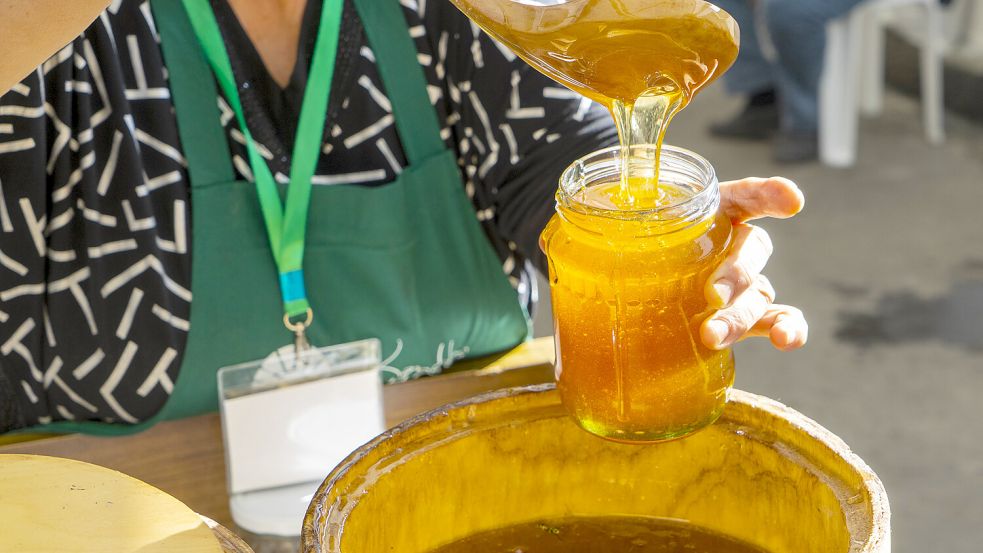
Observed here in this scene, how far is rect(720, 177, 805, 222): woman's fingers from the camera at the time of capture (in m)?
0.74

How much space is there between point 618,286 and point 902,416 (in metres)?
1.70

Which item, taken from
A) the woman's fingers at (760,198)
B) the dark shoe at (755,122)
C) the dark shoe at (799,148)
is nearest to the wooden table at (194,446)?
the woman's fingers at (760,198)

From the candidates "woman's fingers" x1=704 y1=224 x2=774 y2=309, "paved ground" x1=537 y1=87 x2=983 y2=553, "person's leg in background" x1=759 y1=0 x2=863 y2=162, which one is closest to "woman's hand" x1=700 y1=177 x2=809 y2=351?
"woman's fingers" x1=704 y1=224 x2=774 y2=309

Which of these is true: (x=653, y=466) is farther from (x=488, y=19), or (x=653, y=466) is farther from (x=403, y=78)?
(x=403, y=78)

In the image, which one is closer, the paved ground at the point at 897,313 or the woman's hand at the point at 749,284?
the woman's hand at the point at 749,284

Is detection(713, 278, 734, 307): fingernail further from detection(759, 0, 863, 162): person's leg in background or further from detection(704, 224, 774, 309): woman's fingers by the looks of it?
detection(759, 0, 863, 162): person's leg in background

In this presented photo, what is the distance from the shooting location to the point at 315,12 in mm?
1035

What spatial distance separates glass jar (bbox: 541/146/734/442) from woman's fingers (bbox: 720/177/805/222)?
96mm

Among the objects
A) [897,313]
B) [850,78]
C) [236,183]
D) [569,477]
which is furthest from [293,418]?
[850,78]

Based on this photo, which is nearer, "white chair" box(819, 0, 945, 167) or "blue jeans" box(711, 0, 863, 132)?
"blue jeans" box(711, 0, 863, 132)

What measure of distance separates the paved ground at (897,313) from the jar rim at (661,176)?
4.15 feet

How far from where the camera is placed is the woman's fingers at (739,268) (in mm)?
636

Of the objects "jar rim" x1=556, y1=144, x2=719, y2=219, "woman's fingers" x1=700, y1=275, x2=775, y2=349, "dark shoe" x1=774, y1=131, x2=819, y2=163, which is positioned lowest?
"dark shoe" x1=774, y1=131, x2=819, y2=163

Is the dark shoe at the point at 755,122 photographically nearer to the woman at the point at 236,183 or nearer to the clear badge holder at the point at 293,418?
the woman at the point at 236,183
